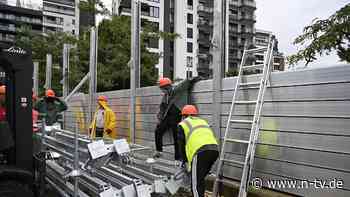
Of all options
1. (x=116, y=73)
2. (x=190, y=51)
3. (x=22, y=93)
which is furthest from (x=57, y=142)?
(x=190, y=51)

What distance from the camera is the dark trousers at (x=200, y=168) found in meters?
4.64

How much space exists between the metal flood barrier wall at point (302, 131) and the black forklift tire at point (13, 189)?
2969 millimetres

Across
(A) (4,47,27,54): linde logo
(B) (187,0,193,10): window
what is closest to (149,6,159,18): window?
(B) (187,0,193,10): window

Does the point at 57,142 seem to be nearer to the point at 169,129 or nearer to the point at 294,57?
the point at 169,129

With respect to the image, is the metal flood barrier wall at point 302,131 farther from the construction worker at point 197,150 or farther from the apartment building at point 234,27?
the apartment building at point 234,27

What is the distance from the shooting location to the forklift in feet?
14.9

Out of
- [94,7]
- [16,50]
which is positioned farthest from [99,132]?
[94,7]

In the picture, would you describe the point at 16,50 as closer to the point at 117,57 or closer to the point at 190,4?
the point at 117,57

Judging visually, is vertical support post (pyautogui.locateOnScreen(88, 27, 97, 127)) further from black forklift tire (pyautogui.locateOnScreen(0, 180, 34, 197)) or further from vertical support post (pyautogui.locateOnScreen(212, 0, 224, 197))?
black forklift tire (pyautogui.locateOnScreen(0, 180, 34, 197))

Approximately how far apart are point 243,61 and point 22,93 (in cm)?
312

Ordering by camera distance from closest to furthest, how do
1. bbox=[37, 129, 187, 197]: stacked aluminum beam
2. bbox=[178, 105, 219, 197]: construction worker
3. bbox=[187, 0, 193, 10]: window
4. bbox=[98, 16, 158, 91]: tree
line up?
bbox=[37, 129, 187, 197]: stacked aluminum beam, bbox=[178, 105, 219, 197]: construction worker, bbox=[98, 16, 158, 91]: tree, bbox=[187, 0, 193, 10]: window

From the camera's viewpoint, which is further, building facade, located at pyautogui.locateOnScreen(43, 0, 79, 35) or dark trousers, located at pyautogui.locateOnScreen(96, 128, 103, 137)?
building facade, located at pyautogui.locateOnScreen(43, 0, 79, 35)

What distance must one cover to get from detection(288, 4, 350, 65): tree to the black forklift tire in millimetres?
4858

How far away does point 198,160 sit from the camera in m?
4.71
